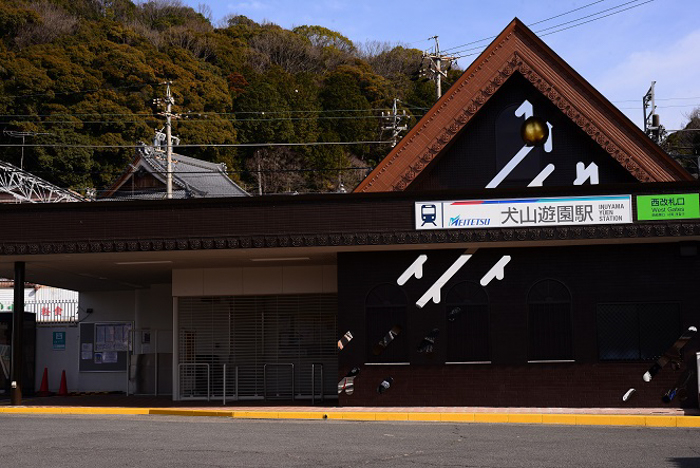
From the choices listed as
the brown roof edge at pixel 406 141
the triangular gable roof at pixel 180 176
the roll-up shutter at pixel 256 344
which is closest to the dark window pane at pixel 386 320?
the brown roof edge at pixel 406 141

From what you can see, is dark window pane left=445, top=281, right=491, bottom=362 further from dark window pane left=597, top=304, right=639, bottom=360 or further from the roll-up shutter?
the roll-up shutter

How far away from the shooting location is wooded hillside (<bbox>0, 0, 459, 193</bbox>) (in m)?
59.7

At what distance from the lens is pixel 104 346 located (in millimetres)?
28188

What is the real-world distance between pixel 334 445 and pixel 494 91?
11.3 m

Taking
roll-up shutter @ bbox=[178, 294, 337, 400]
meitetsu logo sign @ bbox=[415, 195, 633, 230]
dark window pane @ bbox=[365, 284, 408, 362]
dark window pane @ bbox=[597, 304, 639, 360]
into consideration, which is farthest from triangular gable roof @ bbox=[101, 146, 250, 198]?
dark window pane @ bbox=[597, 304, 639, 360]

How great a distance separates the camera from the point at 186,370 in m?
23.5

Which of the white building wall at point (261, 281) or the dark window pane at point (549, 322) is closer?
the dark window pane at point (549, 322)

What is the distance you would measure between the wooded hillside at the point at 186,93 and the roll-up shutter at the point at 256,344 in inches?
1164

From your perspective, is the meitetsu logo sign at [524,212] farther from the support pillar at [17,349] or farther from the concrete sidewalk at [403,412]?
the support pillar at [17,349]

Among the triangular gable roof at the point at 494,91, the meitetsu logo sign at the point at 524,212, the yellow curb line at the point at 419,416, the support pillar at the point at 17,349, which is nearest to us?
the yellow curb line at the point at 419,416

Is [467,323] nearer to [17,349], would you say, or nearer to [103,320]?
[17,349]

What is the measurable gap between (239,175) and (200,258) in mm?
43928

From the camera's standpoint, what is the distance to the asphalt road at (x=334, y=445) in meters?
10.9

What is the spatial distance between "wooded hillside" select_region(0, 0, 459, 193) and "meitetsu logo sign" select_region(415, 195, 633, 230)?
34139 mm
